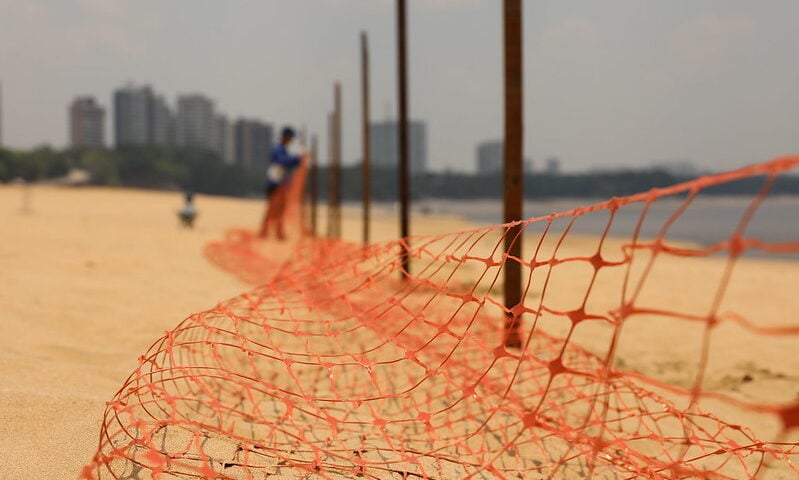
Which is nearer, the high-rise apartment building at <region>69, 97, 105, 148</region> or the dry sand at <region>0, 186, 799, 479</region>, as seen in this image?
the dry sand at <region>0, 186, 799, 479</region>

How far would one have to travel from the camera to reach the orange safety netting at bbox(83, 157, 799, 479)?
2217 millimetres

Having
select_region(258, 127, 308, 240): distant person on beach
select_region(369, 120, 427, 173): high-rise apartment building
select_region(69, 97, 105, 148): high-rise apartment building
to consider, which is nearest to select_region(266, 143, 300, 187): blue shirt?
select_region(258, 127, 308, 240): distant person on beach

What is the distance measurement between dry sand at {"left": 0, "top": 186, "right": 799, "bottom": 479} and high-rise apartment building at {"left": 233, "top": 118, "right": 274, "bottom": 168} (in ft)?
399

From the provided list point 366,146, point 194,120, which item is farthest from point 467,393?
point 194,120

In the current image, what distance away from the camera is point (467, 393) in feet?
8.50

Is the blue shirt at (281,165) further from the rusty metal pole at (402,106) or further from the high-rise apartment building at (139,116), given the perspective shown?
the high-rise apartment building at (139,116)

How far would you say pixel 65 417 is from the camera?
8.23 feet

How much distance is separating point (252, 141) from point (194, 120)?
17403 millimetres

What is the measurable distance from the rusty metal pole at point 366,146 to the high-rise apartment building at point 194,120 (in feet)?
430

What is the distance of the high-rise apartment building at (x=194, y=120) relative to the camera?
5423 inches

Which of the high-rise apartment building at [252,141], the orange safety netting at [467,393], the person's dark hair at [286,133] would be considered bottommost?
the orange safety netting at [467,393]

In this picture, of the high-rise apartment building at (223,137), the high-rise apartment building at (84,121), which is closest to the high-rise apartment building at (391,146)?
the high-rise apartment building at (223,137)

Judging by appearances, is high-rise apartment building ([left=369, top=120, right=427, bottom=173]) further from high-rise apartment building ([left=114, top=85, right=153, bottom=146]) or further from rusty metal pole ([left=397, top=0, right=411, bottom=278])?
rusty metal pole ([left=397, top=0, right=411, bottom=278])

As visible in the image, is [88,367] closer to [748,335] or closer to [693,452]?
[693,452]
